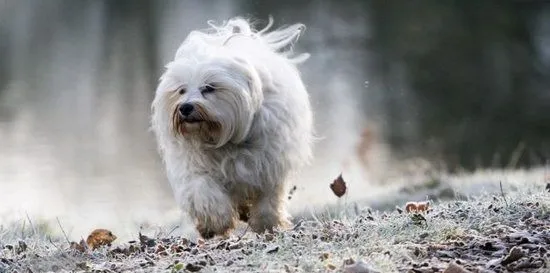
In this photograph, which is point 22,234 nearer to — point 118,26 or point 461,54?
point 461,54

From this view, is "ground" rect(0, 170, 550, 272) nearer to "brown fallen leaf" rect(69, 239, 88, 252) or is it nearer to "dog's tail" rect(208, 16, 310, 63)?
"brown fallen leaf" rect(69, 239, 88, 252)

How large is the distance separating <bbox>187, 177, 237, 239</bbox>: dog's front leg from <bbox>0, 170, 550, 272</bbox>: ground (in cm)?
70

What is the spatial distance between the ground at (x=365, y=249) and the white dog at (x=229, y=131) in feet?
2.77

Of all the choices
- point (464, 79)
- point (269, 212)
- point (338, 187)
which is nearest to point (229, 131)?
point (269, 212)

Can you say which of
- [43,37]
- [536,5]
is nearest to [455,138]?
[536,5]

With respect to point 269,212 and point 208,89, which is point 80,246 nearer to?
point 208,89

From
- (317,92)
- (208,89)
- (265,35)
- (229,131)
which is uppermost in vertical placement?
(265,35)

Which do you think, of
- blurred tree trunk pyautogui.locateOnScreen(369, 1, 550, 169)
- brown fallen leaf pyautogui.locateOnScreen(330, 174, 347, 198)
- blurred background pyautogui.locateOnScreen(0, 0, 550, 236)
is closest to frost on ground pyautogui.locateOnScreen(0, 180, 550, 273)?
brown fallen leaf pyautogui.locateOnScreen(330, 174, 347, 198)

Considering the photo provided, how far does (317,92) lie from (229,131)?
49.4 ft

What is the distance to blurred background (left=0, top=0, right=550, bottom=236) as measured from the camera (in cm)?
1686

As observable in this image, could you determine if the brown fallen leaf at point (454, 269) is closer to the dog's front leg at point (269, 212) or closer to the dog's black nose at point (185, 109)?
the dog's black nose at point (185, 109)

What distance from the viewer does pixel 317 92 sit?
872 inches

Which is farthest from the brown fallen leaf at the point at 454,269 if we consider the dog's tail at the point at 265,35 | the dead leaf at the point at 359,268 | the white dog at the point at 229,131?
the dog's tail at the point at 265,35

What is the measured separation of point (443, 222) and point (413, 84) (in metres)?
18.5
